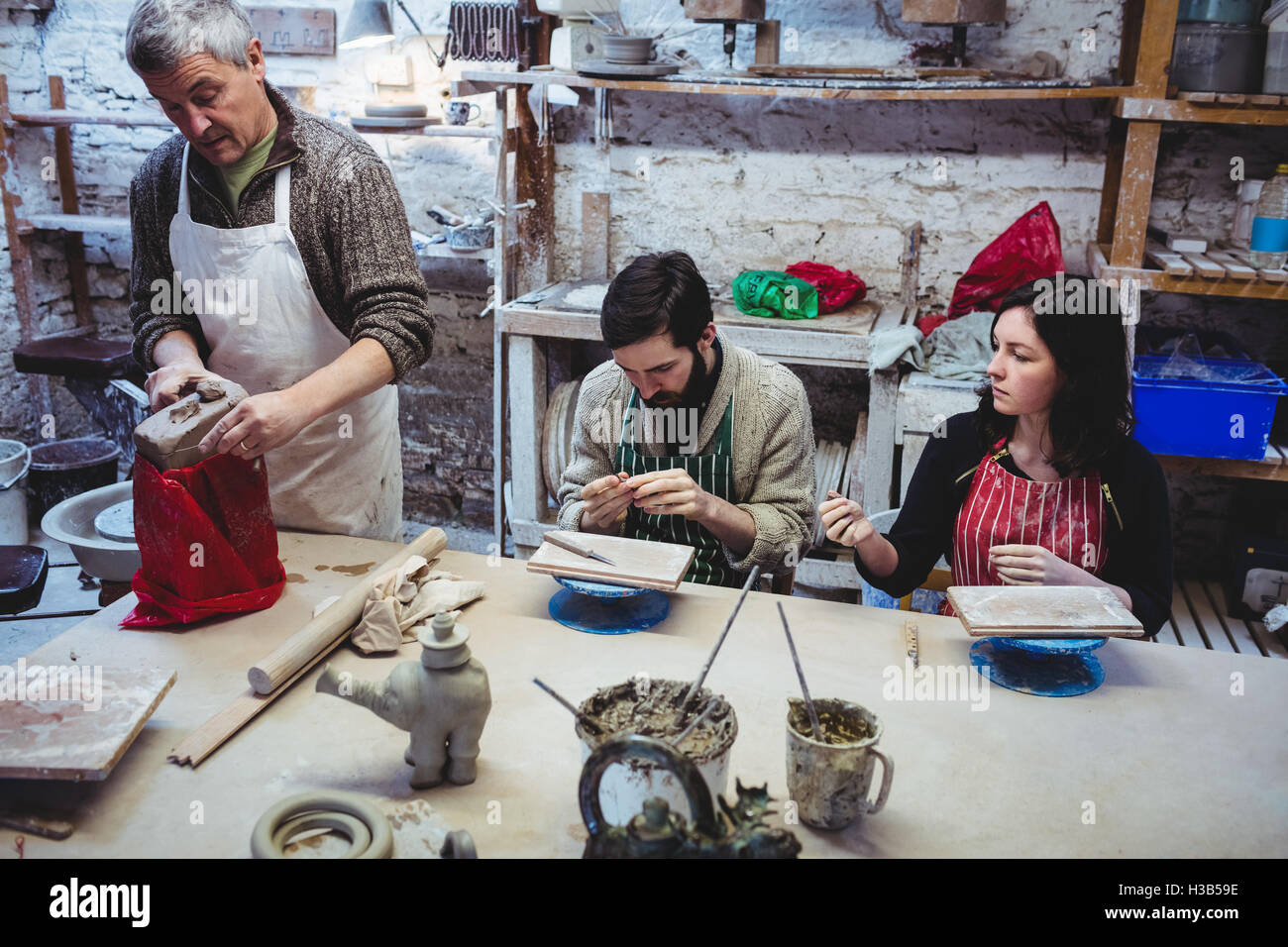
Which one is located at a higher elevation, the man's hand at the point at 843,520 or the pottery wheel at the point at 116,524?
the man's hand at the point at 843,520

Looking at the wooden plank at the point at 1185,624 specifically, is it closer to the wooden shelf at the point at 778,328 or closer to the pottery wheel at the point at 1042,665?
the wooden shelf at the point at 778,328

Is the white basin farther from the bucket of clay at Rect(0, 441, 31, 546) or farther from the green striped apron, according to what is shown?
the green striped apron

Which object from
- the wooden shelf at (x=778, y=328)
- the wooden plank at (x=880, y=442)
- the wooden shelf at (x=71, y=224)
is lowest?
the wooden plank at (x=880, y=442)

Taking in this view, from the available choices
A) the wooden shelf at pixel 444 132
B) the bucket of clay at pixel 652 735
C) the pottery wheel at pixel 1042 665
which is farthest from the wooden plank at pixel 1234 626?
the wooden shelf at pixel 444 132

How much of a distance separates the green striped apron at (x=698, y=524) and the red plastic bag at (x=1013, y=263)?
180 cm

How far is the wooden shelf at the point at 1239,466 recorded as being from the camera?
3484 mm

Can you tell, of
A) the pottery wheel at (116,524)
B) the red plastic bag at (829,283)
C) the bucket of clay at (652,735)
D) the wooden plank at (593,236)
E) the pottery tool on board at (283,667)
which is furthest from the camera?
the wooden plank at (593,236)

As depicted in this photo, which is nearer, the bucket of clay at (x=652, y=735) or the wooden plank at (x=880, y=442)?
the bucket of clay at (x=652, y=735)

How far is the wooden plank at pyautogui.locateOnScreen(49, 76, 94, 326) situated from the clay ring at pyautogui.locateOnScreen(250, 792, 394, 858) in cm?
504

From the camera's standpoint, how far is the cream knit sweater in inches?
104

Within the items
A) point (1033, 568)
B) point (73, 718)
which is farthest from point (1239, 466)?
point (73, 718)

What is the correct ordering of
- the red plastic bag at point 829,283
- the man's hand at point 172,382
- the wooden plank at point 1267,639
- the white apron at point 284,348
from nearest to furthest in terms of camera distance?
the man's hand at point 172,382 < the white apron at point 284,348 < the wooden plank at point 1267,639 < the red plastic bag at point 829,283
